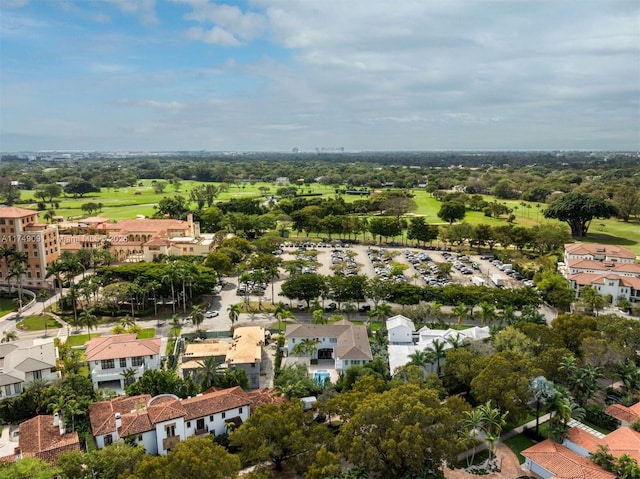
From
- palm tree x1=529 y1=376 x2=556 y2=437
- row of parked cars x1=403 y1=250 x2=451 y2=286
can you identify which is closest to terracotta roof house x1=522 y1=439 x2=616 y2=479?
palm tree x1=529 y1=376 x2=556 y2=437

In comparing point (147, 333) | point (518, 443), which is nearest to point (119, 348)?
point (147, 333)

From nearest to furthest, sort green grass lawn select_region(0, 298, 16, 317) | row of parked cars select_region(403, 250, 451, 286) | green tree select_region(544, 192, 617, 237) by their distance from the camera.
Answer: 1. green grass lawn select_region(0, 298, 16, 317)
2. row of parked cars select_region(403, 250, 451, 286)
3. green tree select_region(544, 192, 617, 237)

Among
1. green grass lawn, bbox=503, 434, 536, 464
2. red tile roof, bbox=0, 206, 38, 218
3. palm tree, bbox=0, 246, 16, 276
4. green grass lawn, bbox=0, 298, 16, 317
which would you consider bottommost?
green grass lawn, bbox=503, 434, 536, 464

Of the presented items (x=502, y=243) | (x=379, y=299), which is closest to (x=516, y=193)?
(x=502, y=243)

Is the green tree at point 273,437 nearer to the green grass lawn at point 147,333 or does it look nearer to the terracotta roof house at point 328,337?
the terracotta roof house at point 328,337

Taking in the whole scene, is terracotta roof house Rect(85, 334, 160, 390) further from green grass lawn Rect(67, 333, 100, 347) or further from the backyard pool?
the backyard pool

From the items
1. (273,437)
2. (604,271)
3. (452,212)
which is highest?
(452,212)

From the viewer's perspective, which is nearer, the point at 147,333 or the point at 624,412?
the point at 624,412

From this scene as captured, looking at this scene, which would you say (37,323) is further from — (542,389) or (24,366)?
(542,389)
